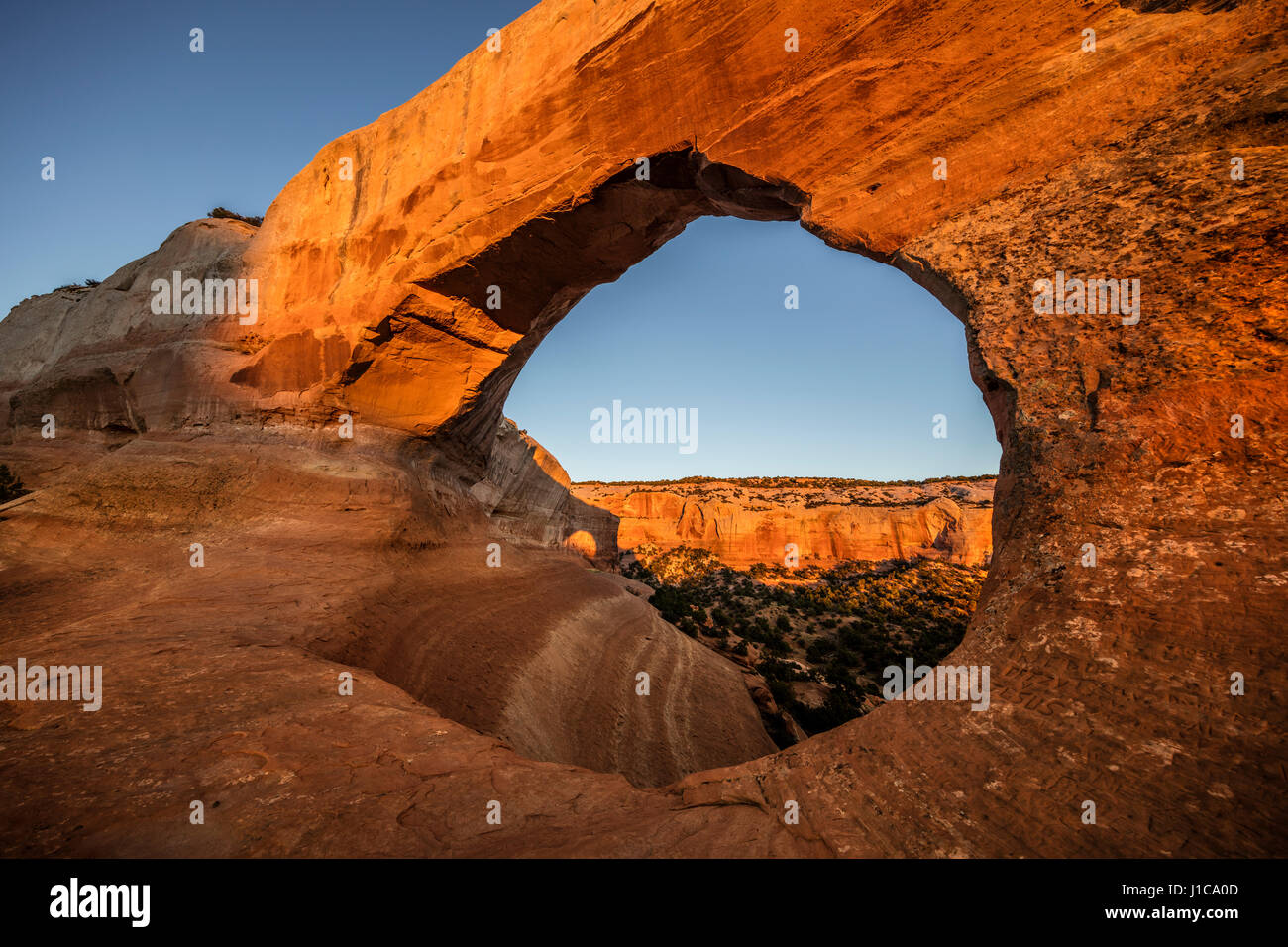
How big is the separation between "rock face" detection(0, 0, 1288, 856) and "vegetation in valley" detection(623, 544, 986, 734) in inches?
182

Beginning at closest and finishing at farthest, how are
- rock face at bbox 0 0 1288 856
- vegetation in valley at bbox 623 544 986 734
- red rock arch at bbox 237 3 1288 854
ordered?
red rock arch at bbox 237 3 1288 854 → rock face at bbox 0 0 1288 856 → vegetation in valley at bbox 623 544 986 734

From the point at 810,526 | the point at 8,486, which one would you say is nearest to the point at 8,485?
the point at 8,486

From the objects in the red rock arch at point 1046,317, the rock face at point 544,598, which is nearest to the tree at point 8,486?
the rock face at point 544,598

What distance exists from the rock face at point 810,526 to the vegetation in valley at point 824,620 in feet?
8.29

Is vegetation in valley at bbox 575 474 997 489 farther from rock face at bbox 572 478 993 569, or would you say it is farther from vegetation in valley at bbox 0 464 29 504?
vegetation in valley at bbox 0 464 29 504

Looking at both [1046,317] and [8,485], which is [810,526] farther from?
[8,485]

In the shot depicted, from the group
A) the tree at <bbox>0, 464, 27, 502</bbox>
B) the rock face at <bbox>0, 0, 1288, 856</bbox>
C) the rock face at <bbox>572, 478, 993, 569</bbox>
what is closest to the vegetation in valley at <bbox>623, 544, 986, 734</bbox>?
the rock face at <bbox>572, 478, 993, 569</bbox>

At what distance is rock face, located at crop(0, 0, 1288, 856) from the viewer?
2.08 meters

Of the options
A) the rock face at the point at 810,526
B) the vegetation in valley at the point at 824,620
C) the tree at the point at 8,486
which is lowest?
the vegetation in valley at the point at 824,620

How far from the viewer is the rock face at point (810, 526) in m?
35.8

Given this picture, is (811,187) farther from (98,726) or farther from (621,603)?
(621,603)

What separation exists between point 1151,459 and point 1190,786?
173 cm

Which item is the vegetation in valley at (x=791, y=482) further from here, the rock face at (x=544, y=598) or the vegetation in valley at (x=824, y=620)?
the rock face at (x=544, y=598)
